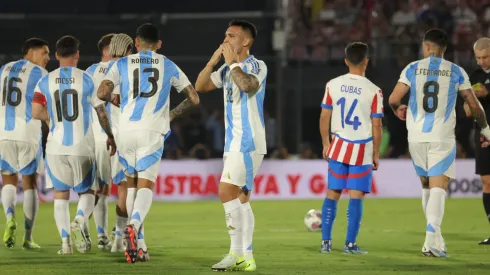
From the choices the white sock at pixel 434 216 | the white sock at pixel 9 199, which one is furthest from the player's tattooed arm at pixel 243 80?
the white sock at pixel 9 199

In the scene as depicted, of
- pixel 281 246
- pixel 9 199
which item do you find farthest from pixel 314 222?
pixel 9 199

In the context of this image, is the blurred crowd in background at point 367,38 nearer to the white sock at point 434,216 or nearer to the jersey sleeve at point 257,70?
the white sock at point 434,216

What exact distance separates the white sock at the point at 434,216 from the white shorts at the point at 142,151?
9.21 ft

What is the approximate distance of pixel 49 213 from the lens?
17.7 m

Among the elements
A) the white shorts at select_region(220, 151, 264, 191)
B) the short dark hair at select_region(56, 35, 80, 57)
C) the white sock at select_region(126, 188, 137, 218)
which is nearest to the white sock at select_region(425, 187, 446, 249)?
the white shorts at select_region(220, 151, 264, 191)

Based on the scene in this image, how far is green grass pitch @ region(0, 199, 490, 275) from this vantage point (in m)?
9.20

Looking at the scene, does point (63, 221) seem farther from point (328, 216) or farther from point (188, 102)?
point (328, 216)

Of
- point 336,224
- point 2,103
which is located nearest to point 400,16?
point 336,224

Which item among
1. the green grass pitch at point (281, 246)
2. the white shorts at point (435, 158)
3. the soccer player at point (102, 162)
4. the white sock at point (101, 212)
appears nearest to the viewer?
the green grass pitch at point (281, 246)

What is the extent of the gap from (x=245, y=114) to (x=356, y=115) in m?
2.21

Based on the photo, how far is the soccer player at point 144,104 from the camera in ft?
32.2

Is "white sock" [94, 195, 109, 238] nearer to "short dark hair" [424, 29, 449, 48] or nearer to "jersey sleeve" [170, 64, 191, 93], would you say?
"jersey sleeve" [170, 64, 191, 93]

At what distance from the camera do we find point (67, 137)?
10.6 metres

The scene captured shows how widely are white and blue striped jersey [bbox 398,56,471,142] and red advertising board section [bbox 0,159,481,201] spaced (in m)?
10.9
